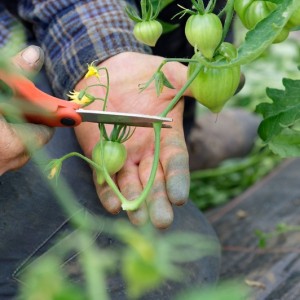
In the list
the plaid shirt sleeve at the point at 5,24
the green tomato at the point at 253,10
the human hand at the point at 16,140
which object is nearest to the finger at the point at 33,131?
the human hand at the point at 16,140

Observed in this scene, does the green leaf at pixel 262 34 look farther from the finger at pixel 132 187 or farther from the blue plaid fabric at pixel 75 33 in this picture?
the blue plaid fabric at pixel 75 33

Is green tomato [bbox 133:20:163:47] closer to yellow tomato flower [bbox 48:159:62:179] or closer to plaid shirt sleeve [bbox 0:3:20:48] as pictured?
yellow tomato flower [bbox 48:159:62:179]

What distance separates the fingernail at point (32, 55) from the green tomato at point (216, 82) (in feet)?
0.61

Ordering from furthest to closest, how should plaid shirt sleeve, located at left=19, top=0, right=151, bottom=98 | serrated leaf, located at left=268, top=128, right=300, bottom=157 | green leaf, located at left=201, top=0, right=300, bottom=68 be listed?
plaid shirt sleeve, located at left=19, top=0, right=151, bottom=98
serrated leaf, located at left=268, top=128, right=300, bottom=157
green leaf, located at left=201, top=0, right=300, bottom=68

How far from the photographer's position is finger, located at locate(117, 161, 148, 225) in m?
0.75

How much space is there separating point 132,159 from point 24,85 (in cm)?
25

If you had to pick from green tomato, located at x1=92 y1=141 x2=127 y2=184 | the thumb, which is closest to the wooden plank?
green tomato, located at x1=92 y1=141 x2=127 y2=184

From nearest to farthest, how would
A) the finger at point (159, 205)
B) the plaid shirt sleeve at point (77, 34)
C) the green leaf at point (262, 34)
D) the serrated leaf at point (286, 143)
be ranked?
the green leaf at point (262, 34) < the finger at point (159, 205) < the serrated leaf at point (286, 143) < the plaid shirt sleeve at point (77, 34)

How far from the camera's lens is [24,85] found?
0.66 metres

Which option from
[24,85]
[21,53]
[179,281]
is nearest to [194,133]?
[179,281]

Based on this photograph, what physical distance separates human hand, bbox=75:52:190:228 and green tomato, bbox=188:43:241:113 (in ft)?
0.32

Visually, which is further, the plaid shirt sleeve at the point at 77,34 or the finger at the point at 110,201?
the plaid shirt sleeve at the point at 77,34

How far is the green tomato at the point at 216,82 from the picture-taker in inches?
28.0

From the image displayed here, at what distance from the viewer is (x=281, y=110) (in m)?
0.82
